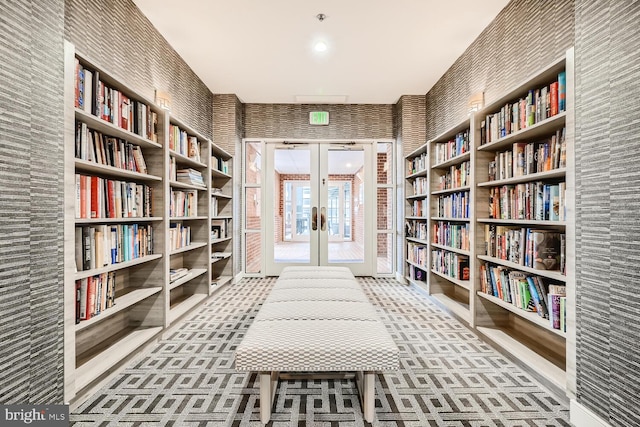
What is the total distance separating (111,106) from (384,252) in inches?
162

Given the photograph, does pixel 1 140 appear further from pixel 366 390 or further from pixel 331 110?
pixel 331 110

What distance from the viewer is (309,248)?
4.99 metres

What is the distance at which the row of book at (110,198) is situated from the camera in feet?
5.74

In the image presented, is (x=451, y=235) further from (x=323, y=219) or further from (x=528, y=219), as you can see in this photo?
(x=323, y=219)

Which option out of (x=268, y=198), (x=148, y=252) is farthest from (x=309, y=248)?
(x=148, y=252)

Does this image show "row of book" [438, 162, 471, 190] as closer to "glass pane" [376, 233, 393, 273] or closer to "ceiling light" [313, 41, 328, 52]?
"glass pane" [376, 233, 393, 273]

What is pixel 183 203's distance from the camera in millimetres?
3055

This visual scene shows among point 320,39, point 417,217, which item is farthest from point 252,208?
point 320,39

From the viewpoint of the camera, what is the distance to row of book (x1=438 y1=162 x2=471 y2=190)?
2865 mm

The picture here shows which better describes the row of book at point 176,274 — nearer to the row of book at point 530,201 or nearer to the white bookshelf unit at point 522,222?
the white bookshelf unit at point 522,222

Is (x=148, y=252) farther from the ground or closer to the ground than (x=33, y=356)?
farther from the ground

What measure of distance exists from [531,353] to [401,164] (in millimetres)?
3067

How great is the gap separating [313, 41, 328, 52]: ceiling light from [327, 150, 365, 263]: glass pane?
190 centimetres

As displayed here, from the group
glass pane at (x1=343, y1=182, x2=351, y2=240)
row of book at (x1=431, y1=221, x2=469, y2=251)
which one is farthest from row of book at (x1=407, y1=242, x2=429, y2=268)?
glass pane at (x1=343, y1=182, x2=351, y2=240)
